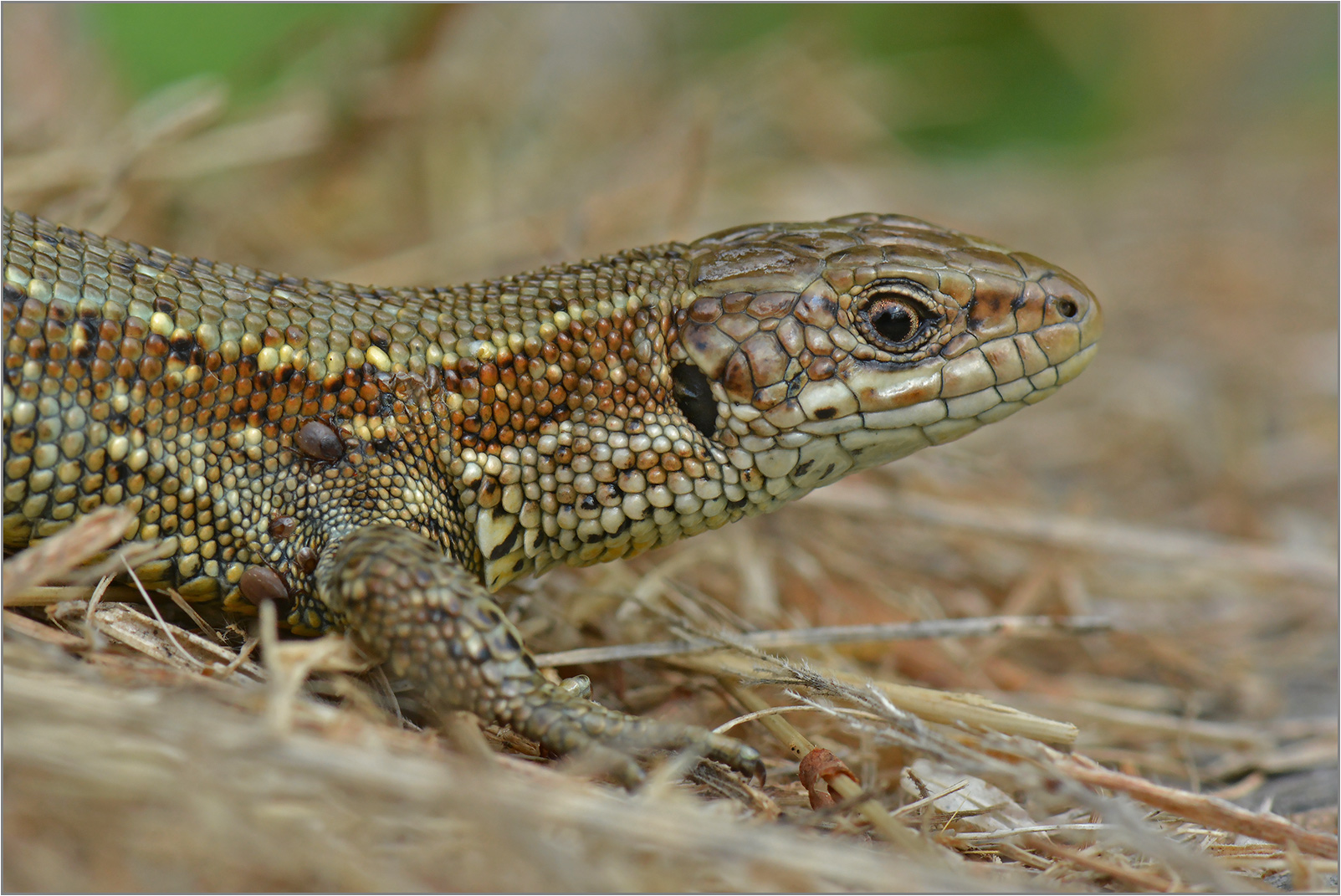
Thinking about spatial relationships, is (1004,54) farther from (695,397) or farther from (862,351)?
(695,397)

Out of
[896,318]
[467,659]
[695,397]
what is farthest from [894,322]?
[467,659]

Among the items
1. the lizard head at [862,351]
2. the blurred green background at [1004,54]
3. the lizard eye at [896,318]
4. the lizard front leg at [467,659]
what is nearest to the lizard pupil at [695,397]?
the lizard head at [862,351]

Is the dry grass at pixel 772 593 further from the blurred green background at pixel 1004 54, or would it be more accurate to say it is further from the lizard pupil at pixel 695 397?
the lizard pupil at pixel 695 397

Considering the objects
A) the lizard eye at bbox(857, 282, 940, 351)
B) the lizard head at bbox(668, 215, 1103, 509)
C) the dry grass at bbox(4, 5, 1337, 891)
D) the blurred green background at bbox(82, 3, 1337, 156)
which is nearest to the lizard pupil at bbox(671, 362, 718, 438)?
the lizard head at bbox(668, 215, 1103, 509)

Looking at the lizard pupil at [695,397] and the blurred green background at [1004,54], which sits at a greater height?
the blurred green background at [1004,54]

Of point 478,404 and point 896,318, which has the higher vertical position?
point 896,318

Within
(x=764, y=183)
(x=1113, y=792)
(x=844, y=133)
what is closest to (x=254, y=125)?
(x=764, y=183)
